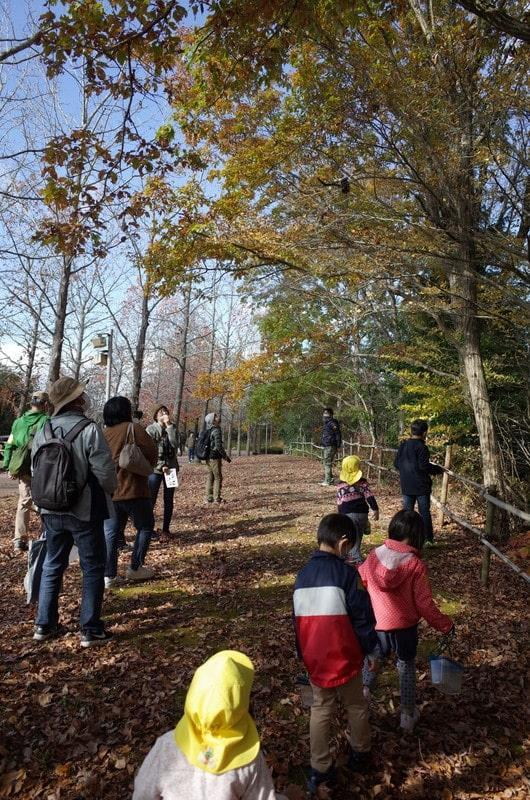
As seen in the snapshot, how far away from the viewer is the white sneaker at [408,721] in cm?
332

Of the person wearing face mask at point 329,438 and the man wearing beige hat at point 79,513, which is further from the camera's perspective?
the person wearing face mask at point 329,438

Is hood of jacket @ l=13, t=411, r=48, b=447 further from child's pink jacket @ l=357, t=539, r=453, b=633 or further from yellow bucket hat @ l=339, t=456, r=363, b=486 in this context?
child's pink jacket @ l=357, t=539, r=453, b=633

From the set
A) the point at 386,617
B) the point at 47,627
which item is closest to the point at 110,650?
the point at 47,627

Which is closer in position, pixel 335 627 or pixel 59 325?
pixel 335 627

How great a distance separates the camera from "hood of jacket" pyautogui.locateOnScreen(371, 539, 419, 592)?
10.8 ft

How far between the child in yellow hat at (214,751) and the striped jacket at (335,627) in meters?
0.85

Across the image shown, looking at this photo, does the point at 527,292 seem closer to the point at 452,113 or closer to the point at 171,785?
the point at 452,113

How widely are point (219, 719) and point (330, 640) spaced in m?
1.03

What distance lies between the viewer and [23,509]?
275 inches

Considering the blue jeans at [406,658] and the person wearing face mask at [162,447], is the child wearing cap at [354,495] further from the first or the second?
the person wearing face mask at [162,447]

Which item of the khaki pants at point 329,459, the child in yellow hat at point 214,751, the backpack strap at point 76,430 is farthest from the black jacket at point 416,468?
the khaki pants at point 329,459

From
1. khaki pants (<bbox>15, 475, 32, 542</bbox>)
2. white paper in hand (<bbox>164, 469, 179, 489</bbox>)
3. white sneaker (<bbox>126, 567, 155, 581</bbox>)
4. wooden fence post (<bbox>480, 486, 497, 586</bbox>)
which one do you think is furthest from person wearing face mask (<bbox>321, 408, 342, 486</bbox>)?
white sneaker (<bbox>126, 567, 155, 581</bbox>)

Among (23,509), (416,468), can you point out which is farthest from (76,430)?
(416,468)

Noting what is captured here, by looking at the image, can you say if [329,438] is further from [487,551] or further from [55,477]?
[55,477]
